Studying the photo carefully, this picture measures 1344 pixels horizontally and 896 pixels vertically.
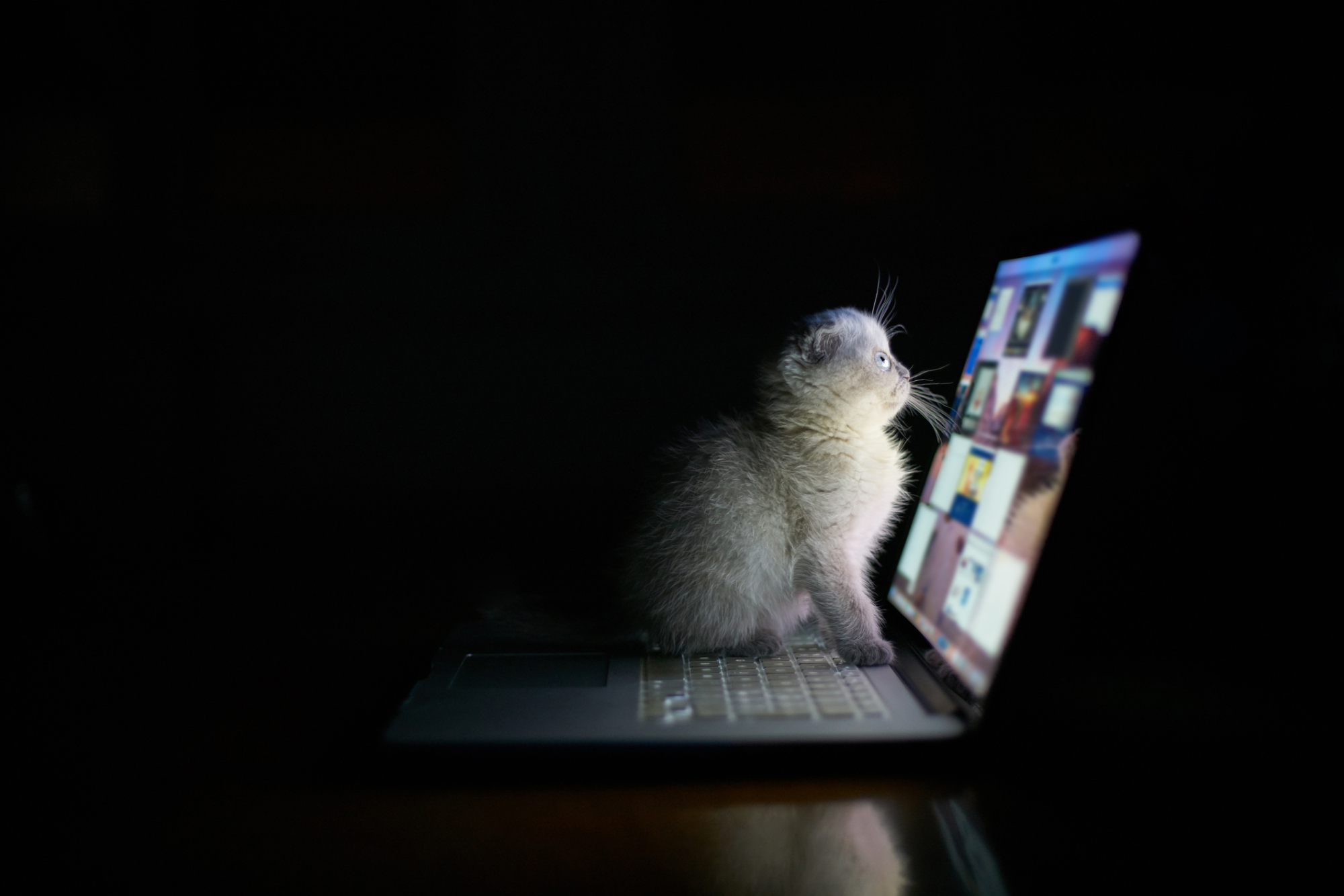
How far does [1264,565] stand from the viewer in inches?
34.7

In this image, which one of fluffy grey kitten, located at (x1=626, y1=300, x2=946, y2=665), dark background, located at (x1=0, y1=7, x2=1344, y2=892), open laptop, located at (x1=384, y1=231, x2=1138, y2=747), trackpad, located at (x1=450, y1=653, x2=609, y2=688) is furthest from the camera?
dark background, located at (x1=0, y1=7, x2=1344, y2=892)

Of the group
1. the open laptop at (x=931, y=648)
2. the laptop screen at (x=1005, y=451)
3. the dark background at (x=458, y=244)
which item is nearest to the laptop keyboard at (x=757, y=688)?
the open laptop at (x=931, y=648)

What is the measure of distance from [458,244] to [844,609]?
747 millimetres

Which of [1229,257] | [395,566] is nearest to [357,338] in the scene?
[395,566]

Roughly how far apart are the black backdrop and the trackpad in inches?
8.5

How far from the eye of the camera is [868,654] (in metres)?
0.91

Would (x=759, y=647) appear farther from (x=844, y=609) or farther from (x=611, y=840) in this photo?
(x=611, y=840)

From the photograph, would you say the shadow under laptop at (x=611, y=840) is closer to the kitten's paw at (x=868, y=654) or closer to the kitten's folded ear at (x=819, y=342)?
the kitten's paw at (x=868, y=654)

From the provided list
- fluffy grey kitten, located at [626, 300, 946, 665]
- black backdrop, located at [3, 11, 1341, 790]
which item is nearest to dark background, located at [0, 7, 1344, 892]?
black backdrop, located at [3, 11, 1341, 790]

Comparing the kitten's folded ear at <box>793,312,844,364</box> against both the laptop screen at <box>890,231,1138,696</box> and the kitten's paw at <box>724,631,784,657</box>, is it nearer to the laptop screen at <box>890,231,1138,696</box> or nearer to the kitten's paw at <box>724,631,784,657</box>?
the laptop screen at <box>890,231,1138,696</box>

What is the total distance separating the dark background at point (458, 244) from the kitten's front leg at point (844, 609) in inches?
12.0

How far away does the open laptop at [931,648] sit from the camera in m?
0.72

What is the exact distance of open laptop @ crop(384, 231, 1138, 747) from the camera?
723 millimetres

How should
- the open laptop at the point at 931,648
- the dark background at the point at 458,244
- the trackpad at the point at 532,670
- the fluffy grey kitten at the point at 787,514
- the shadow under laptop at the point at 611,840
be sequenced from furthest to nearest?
1. the dark background at the point at 458,244
2. the fluffy grey kitten at the point at 787,514
3. the trackpad at the point at 532,670
4. the open laptop at the point at 931,648
5. the shadow under laptop at the point at 611,840
